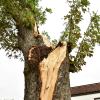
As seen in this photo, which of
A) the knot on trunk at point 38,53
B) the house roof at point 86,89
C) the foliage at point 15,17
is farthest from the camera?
the house roof at point 86,89

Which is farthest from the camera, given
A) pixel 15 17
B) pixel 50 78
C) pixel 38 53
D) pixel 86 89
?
pixel 86 89

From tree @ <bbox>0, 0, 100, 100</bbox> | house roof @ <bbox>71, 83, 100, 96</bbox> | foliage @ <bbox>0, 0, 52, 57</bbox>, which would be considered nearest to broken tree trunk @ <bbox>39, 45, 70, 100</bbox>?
tree @ <bbox>0, 0, 100, 100</bbox>

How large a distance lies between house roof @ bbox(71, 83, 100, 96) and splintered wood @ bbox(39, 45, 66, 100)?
13.6m

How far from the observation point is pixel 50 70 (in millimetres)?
8695

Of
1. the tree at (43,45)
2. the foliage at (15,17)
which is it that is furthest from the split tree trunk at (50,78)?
the foliage at (15,17)

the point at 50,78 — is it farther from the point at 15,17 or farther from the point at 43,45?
the point at 15,17

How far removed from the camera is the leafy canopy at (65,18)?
34.5 ft

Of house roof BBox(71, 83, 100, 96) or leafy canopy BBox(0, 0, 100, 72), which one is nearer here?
leafy canopy BBox(0, 0, 100, 72)

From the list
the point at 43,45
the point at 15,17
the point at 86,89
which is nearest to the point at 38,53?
the point at 43,45

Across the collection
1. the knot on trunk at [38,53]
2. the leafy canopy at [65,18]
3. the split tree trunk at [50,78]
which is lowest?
the split tree trunk at [50,78]

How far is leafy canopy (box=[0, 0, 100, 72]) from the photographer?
10516 mm

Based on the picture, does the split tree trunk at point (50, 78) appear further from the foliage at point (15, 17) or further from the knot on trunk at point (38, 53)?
the foliage at point (15, 17)

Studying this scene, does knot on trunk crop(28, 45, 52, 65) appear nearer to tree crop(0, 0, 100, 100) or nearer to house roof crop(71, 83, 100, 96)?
tree crop(0, 0, 100, 100)

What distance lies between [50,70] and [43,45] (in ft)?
2.68
